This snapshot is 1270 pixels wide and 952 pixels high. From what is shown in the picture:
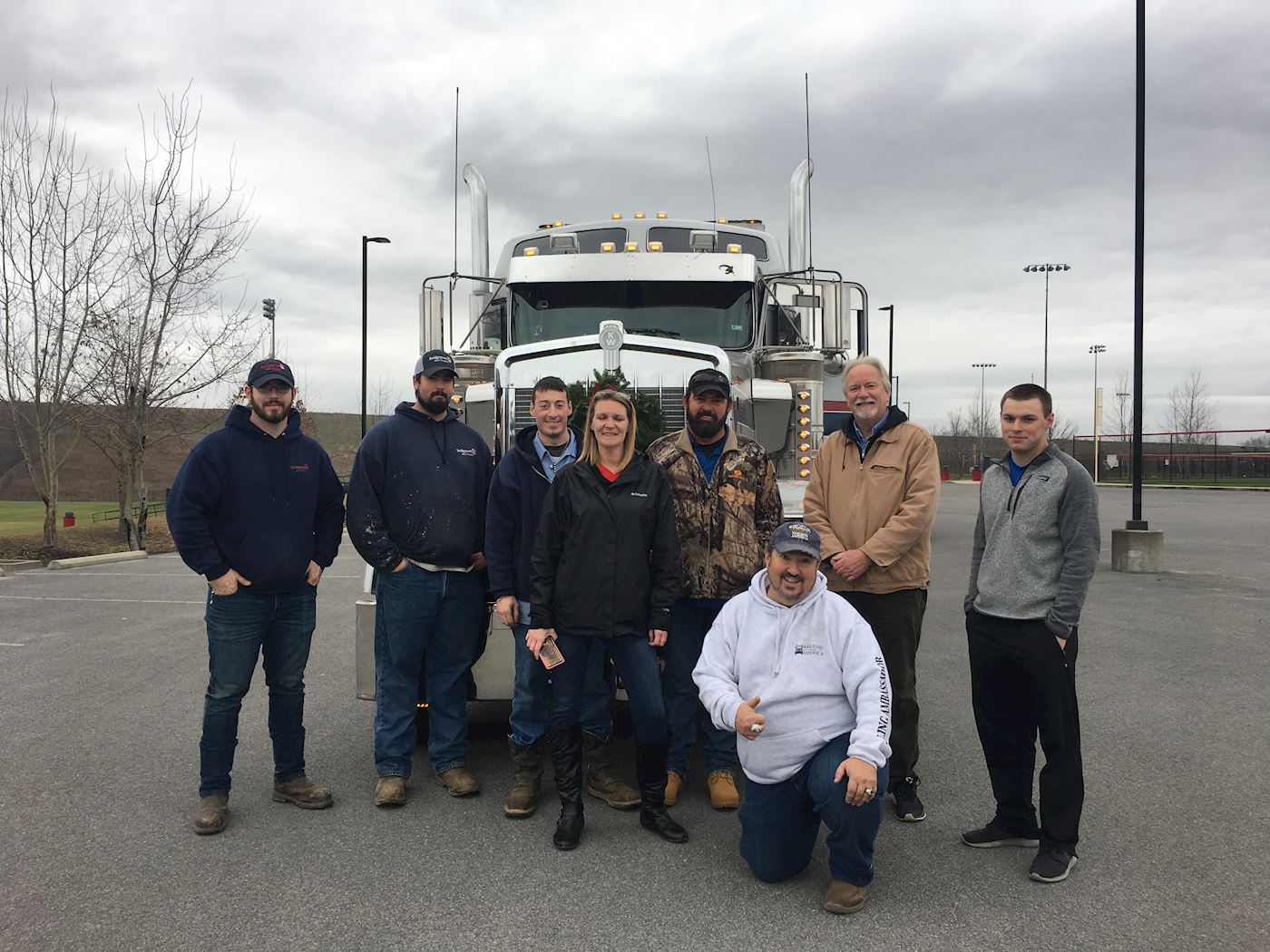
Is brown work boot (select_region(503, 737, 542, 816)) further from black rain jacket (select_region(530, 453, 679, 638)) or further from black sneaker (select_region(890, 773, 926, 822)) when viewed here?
black sneaker (select_region(890, 773, 926, 822))

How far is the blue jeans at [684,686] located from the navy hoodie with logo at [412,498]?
1.13 meters

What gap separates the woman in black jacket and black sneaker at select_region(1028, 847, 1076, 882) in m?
1.46

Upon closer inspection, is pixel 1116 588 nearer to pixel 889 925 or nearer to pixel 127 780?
pixel 889 925

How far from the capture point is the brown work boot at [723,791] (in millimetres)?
4750

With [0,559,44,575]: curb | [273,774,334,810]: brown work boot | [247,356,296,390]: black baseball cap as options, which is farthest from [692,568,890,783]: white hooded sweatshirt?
[0,559,44,575]: curb

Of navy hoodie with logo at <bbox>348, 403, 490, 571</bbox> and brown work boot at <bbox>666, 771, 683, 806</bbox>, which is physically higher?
navy hoodie with logo at <bbox>348, 403, 490, 571</bbox>

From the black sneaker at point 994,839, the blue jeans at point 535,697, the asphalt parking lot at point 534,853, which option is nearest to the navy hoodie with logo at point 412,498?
the blue jeans at point 535,697

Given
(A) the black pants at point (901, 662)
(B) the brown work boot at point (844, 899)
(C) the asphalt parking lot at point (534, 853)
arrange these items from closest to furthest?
(C) the asphalt parking lot at point (534, 853)
(B) the brown work boot at point (844, 899)
(A) the black pants at point (901, 662)

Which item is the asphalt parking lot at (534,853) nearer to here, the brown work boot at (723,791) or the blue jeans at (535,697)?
the brown work boot at (723,791)

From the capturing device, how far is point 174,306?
17641 mm

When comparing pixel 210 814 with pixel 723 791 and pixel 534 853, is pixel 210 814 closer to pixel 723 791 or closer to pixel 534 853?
pixel 534 853

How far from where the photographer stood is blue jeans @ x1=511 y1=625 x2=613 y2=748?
4.75m

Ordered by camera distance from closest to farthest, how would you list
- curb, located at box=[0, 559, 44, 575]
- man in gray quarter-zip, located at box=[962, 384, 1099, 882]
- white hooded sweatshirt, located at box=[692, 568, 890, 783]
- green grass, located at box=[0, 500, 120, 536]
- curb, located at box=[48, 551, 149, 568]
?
white hooded sweatshirt, located at box=[692, 568, 890, 783]
man in gray quarter-zip, located at box=[962, 384, 1099, 882]
curb, located at box=[0, 559, 44, 575]
curb, located at box=[48, 551, 149, 568]
green grass, located at box=[0, 500, 120, 536]

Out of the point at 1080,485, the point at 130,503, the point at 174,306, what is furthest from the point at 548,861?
the point at 130,503
